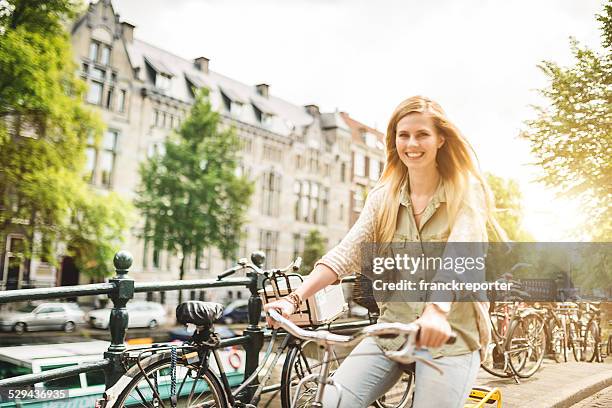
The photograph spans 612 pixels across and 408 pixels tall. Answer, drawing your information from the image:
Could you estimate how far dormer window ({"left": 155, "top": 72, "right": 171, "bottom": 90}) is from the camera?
27.7 m

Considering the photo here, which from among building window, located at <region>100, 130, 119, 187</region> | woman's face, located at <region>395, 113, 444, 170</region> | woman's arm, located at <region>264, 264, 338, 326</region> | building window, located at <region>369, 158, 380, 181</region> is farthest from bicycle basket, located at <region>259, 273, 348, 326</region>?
building window, located at <region>369, 158, 380, 181</region>

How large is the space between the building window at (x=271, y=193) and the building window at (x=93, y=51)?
443 inches

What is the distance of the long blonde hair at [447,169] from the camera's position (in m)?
1.67

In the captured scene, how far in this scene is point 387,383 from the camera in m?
1.69

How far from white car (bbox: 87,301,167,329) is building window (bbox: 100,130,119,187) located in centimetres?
613

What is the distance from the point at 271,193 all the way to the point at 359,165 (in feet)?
32.3

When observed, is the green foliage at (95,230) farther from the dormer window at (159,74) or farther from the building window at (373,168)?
the building window at (373,168)

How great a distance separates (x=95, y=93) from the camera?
24953mm

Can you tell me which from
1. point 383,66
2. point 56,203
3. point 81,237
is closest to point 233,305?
point 81,237

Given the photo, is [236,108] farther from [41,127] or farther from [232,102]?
[41,127]

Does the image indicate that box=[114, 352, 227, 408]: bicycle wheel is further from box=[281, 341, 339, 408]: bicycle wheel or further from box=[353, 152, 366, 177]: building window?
box=[353, 152, 366, 177]: building window

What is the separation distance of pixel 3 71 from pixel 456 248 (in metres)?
13.6

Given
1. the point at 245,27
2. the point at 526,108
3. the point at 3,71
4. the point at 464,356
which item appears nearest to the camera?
the point at 464,356

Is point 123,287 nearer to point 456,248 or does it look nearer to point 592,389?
point 456,248
